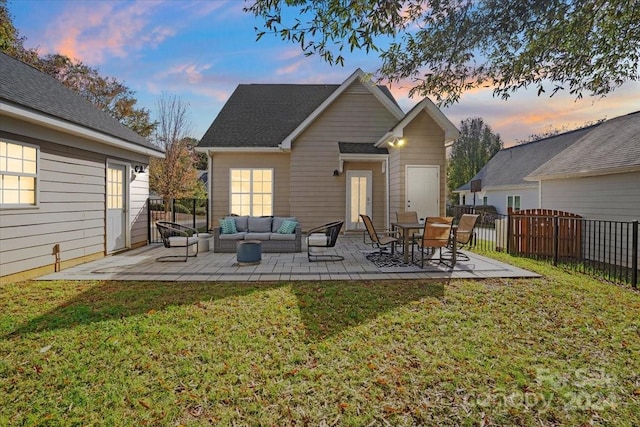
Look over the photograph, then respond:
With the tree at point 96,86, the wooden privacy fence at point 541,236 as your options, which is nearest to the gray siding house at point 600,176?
the wooden privacy fence at point 541,236

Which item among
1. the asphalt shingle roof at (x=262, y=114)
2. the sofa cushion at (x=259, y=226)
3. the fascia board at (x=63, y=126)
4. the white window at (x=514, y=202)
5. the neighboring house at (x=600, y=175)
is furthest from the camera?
the white window at (x=514, y=202)

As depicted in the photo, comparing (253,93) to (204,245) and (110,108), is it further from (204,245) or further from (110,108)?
(110,108)

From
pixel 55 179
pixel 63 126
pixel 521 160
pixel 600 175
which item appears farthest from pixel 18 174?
pixel 521 160

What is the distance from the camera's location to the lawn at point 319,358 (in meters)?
2.63

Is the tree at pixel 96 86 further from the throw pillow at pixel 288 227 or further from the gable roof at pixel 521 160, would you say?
the gable roof at pixel 521 160

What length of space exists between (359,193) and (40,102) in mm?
9611

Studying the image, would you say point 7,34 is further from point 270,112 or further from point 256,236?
point 256,236

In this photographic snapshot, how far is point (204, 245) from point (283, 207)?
4030 mm

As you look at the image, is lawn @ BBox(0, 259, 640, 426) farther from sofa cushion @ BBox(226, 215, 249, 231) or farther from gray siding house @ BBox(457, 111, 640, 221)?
gray siding house @ BBox(457, 111, 640, 221)

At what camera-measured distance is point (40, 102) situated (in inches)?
268

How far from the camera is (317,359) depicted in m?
3.40

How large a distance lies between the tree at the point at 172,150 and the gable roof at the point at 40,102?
14447 mm

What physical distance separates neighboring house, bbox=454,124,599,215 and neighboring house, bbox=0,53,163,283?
22.1 metres

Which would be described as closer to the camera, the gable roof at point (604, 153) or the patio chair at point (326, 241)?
the patio chair at point (326, 241)
